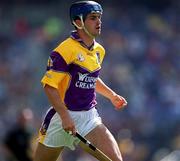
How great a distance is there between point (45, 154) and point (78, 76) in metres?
0.90

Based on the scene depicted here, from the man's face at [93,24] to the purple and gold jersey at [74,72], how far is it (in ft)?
0.52

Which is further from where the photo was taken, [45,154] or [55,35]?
[55,35]

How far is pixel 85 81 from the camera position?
30.3 feet

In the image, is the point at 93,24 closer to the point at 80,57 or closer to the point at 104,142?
the point at 80,57

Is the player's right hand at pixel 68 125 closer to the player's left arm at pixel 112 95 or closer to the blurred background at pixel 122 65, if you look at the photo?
the player's left arm at pixel 112 95

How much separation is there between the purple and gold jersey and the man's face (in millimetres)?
159

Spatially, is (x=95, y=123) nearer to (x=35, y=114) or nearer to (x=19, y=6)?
(x=35, y=114)

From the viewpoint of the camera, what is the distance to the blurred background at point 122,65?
19297 mm

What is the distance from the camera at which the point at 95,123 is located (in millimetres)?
9289

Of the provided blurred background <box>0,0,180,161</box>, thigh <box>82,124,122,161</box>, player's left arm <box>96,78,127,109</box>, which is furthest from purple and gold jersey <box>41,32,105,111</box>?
blurred background <box>0,0,180,161</box>

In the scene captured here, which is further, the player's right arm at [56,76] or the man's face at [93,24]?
the man's face at [93,24]

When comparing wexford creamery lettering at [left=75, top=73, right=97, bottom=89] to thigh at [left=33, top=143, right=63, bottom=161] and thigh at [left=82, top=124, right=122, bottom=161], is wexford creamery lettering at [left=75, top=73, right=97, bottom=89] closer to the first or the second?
thigh at [left=82, top=124, right=122, bottom=161]

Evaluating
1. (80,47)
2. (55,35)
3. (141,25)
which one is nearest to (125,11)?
(141,25)

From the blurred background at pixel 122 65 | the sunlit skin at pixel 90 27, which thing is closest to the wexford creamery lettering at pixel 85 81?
the sunlit skin at pixel 90 27
